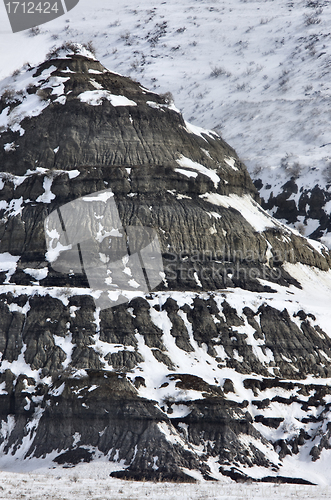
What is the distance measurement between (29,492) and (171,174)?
54.8m

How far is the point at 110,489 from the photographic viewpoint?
53438 millimetres

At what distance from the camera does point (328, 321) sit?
85500 mm

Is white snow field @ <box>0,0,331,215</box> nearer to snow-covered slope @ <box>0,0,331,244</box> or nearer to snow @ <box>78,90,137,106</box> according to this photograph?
snow-covered slope @ <box>0,0,331,244</box>

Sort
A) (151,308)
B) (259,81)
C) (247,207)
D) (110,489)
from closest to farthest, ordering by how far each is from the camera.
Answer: (110,489) < (151,308) < (247,207) < (259,81)

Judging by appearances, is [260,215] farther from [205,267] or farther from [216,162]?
[205,267]

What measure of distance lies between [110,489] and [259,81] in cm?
13812

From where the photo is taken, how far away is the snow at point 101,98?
101m

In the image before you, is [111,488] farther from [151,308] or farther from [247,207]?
[247,207]

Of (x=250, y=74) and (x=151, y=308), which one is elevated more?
(x=151, y=308)

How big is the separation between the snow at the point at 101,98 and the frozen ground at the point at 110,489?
5754 centimetres

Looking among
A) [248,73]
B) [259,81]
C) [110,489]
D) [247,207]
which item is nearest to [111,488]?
[110,489]

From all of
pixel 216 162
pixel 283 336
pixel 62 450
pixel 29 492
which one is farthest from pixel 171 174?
pixel 29 492

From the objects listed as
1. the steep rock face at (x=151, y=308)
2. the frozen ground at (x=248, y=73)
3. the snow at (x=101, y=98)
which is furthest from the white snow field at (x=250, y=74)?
the snow at (x=101, y=98)

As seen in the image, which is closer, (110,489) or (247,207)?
(110,489)
